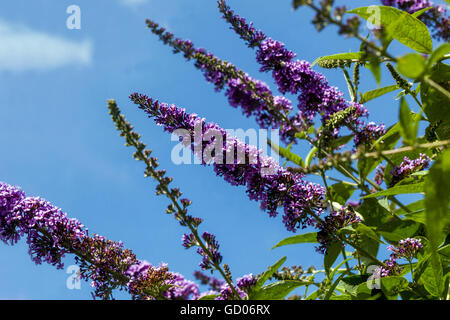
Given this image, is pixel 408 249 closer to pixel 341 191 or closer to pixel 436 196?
pixel 341 191

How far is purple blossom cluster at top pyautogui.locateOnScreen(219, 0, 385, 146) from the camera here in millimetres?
3291

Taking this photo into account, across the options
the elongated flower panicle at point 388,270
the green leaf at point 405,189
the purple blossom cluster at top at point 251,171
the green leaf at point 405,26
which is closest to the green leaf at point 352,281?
the elongated flower panicle at point 388,270

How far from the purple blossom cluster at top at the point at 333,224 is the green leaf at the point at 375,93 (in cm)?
131

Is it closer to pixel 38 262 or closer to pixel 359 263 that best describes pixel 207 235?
pixel 359 263

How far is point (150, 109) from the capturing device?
10.4 feet

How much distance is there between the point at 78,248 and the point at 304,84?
84.2 inches

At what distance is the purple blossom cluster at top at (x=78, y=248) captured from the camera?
8.29ft

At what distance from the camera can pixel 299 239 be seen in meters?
3.09

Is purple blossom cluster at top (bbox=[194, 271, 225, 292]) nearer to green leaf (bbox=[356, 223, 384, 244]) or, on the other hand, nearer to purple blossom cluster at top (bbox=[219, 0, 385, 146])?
green leaf (bbox=[356, 223, 384, 244])

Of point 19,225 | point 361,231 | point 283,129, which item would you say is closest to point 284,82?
point 283,129

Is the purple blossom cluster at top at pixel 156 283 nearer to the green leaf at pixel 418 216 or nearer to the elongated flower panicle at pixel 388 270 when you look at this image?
the elongated flower panicle at pixel 388 270

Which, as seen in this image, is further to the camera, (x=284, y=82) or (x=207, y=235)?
(x=284, y=82)

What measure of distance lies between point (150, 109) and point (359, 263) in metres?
1.86

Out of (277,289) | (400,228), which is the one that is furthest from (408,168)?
(277,289)
